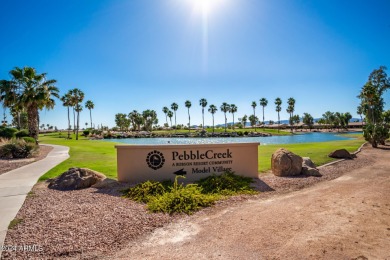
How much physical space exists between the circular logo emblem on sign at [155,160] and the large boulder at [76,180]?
2.28 meters

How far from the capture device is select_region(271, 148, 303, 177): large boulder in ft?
42.0

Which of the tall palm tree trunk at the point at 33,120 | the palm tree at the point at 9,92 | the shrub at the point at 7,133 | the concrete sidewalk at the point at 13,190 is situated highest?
the palm tree at the point at 9,92

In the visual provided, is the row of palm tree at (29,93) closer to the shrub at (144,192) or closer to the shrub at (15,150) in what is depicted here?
the shrub at (15,150)

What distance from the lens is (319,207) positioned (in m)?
7.65

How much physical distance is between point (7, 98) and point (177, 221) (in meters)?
37.7

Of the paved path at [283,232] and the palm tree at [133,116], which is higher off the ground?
the palm tree at [133,116]

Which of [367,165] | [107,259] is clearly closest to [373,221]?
[107,259]

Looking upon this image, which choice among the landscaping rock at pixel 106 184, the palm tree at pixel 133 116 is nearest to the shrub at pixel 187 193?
the landscaping rock at pixel 106 184

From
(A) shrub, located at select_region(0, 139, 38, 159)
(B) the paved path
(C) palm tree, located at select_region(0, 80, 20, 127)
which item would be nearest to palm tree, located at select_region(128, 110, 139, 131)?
(C) palm tree, located at select_region(0, 80, 20, 127)

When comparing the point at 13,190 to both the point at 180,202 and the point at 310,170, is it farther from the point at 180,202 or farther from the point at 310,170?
the point at 310,170

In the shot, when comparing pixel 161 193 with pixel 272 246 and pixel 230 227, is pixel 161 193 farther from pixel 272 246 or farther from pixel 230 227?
pixel 272 246

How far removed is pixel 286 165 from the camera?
12.8 metres

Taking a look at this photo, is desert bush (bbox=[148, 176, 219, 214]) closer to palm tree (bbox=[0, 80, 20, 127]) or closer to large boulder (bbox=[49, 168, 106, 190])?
large boulder (bbox=[49, 168, 106, 190])

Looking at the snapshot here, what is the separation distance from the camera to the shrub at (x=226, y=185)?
9750mm
